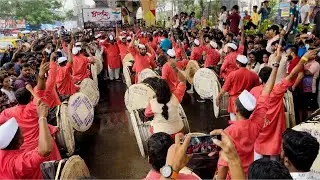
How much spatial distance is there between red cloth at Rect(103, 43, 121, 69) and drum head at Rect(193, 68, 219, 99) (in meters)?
4.67

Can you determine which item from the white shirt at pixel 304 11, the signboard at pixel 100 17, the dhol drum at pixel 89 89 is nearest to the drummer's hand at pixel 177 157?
the dhol drum at pixel 89 89

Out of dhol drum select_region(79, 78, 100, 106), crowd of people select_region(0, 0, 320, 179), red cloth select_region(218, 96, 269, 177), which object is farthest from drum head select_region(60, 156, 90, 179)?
dhol drum select_region(79, 78, 100, 106)

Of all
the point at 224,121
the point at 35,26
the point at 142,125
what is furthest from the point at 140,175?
the point at 35,26

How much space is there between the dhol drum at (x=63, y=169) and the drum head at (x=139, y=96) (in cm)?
283

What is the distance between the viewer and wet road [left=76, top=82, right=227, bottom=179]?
17.7 feet

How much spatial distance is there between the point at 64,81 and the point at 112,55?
510cm

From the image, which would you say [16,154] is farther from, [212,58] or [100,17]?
[100,17]

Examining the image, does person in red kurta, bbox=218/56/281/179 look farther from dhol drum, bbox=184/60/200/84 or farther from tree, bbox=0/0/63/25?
tree, bbox=0/0/63/25

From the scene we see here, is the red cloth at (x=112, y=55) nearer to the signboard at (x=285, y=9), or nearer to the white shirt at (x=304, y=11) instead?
the signboard at (x=285, y=9)

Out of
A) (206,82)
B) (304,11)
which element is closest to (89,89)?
(206,82)

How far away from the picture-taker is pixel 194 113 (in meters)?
8.10

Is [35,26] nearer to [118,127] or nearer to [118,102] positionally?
[118,102]

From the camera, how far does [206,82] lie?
7.57 m

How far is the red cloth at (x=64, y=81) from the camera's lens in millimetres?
6883
